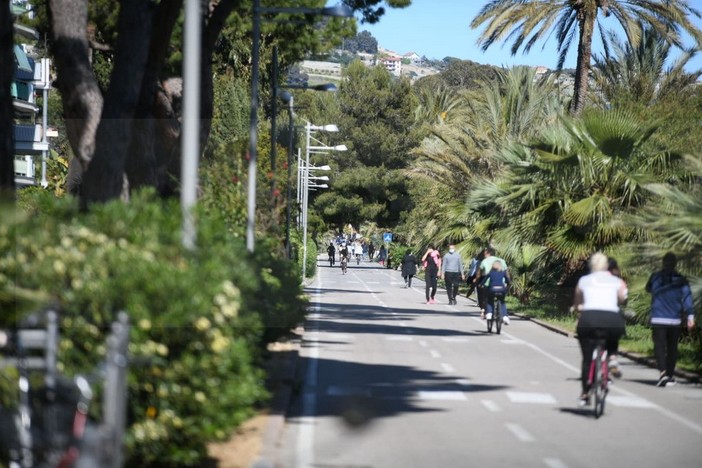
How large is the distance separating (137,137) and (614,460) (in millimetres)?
11171

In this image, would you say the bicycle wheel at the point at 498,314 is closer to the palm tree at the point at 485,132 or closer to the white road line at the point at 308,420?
the white road line at the point at 308,420

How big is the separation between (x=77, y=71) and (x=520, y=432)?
9384mm

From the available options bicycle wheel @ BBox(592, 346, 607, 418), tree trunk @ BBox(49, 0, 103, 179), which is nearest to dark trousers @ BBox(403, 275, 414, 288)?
tree trunk @ BBox(49, 0, 103, 179)

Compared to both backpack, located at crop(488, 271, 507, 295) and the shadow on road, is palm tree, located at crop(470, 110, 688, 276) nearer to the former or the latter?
backpack, located at crop(488, 271, 507, 295)

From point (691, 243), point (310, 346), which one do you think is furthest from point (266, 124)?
point (691, 243)

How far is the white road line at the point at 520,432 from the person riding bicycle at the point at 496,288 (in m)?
12.6

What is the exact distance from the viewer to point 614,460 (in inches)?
405

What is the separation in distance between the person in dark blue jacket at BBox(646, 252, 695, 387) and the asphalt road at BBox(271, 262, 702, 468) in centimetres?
41

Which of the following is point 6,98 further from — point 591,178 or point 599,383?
point 591,178

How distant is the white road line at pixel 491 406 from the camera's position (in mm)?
13514

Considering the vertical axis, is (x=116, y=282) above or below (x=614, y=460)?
above

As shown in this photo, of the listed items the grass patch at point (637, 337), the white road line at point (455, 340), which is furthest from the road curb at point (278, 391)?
the grass patch at point (637, 337)

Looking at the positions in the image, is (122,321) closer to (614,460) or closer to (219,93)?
(614,460)

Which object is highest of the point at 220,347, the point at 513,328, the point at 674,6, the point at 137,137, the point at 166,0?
the point at 674,6
